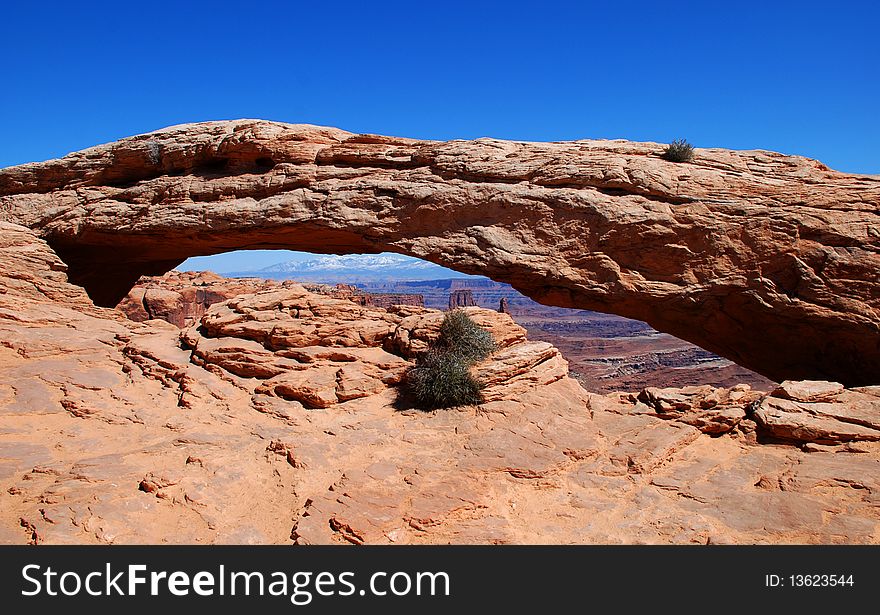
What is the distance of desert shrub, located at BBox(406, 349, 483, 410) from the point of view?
9.94 meters

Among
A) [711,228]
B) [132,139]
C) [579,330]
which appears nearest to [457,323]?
Answer: [711,228]

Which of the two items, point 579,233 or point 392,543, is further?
point 579,233

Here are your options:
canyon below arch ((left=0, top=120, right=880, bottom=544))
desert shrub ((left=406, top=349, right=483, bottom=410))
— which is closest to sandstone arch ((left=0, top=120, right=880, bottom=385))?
canyon below arch ((left=0, top=120, right=880, bottom=544))

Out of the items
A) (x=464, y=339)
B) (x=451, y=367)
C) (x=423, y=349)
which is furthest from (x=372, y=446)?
(x=464, y=339)

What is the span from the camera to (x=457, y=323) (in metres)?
11.1

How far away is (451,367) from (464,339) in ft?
3.15

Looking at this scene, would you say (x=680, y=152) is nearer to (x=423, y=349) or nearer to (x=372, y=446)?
(x=423, y=349)

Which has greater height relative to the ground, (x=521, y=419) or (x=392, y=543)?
(x=521, y=419)

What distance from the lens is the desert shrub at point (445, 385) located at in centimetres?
994

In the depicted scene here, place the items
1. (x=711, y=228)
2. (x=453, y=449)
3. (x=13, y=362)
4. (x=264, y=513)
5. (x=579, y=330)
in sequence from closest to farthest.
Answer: (x=264, y=513) → (x=453, y=449) → (x=13, y=362) → (x=711, y=228) → (x=579, y=330)

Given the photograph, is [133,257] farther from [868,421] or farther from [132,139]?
[868,421]

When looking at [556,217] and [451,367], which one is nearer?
[451,367]

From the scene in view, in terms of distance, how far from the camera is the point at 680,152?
12844 mm

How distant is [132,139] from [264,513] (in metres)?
12.8
